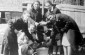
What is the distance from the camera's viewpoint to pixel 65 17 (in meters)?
1.71

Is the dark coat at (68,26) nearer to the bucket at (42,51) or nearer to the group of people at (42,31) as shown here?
the group of people at (42,31)

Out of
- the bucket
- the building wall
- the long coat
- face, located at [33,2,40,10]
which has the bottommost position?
the bucket

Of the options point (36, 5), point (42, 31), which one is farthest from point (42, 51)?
point (36, 5)

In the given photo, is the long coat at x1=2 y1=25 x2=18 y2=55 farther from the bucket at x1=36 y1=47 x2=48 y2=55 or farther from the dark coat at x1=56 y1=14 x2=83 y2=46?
the dark coat at x1=56 y1=14 x2=83 y2=46

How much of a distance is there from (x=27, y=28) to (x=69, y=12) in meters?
0.47

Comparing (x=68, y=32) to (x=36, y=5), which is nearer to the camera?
(x=36, y=5)

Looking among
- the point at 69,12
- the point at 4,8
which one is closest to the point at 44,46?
the point at 69,12

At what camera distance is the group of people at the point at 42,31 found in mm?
1646

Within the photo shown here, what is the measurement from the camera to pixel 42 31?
171 centimetres

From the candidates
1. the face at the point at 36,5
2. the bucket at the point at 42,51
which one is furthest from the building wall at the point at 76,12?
the bucket at the point at 42,51

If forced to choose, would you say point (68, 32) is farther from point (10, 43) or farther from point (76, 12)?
point (10, 43)

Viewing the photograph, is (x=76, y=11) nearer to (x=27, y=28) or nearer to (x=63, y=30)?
(x=63, y=30)

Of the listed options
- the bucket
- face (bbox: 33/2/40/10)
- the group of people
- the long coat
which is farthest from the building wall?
the long coat

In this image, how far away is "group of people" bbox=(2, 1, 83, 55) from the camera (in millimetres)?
1646
